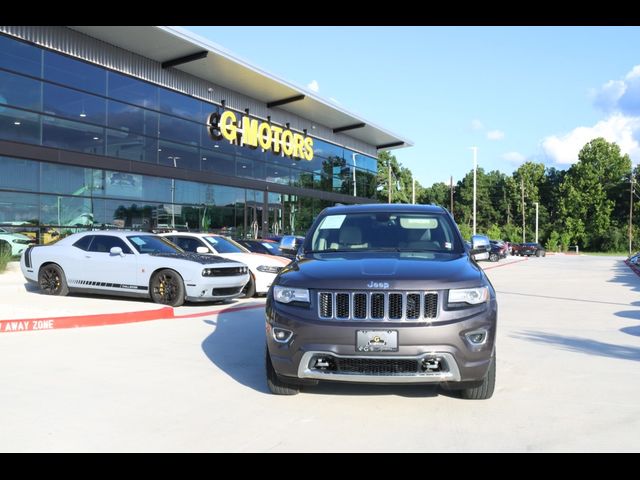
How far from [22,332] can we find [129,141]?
16407 millimetres

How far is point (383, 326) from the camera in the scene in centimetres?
443

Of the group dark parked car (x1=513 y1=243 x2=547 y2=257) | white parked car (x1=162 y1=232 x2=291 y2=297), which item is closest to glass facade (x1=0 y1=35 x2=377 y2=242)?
white parked car (x1=162 y1=232 x2=291 y2=297)

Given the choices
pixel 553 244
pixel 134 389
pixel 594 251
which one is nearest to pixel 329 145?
pixel 134 389

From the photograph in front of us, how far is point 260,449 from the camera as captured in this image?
3.77 meters

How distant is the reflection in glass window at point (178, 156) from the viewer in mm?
24922

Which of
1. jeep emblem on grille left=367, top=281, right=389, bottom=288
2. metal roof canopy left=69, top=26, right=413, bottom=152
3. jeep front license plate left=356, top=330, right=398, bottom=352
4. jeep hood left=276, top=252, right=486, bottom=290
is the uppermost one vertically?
metal roof canopy left=69, top=26, right=413, bottom=152

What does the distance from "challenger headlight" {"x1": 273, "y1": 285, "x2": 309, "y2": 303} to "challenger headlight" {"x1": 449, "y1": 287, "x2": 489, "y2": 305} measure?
3.75 ft

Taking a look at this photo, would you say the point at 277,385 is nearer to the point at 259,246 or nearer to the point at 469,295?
the point at 469,295

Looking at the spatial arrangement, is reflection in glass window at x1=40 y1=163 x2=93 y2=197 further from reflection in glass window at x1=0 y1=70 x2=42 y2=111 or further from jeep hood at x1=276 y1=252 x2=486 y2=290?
jeep hood at x1=276 y1=252 x2=486 y2=290

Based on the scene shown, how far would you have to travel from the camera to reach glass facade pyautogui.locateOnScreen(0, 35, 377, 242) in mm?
19359

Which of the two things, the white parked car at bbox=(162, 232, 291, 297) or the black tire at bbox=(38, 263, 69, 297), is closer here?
the black tire at bbox=(38, 263, 69, 297)

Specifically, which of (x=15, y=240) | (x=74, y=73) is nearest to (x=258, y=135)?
(x=74, y=73)

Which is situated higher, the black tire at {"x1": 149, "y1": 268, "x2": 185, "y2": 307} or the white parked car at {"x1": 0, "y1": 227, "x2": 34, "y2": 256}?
the white parked car at {"x1": 0, "y1": 227, "x2": 34, "y2": 256}

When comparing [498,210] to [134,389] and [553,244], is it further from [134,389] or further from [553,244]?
[134,389]
